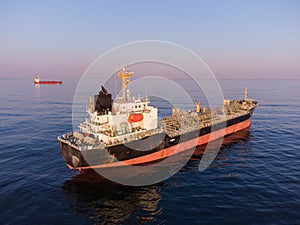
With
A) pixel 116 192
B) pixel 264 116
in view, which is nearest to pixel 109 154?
pixel 116 192

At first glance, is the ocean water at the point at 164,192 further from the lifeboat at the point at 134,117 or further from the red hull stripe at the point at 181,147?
the lifeboat at the point at 134,117

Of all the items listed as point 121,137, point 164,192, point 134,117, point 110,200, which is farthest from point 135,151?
point 110,200

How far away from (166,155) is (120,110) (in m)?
9.98

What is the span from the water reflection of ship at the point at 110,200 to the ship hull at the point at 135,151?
6.84 feet

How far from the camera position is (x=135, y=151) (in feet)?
84.4

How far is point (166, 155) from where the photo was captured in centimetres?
2948

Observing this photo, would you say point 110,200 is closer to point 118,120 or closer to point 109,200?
point 109,200

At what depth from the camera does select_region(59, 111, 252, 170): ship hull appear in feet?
75.0

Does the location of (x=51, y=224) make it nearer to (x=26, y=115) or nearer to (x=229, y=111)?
(x=229, y=111)

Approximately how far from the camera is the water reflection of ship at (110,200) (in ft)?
54.6

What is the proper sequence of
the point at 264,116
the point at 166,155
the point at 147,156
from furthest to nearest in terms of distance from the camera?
the point at 264,116, the point at 166,155, the point at 147,156

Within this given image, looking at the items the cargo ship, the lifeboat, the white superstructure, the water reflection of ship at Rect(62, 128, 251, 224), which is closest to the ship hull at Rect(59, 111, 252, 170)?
the cargo ship

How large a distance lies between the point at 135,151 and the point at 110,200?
7.91 m

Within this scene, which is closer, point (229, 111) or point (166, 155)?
point (166, 155)
